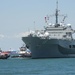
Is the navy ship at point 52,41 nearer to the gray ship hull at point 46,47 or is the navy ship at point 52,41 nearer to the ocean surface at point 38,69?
the gray ship hull at point 46,47

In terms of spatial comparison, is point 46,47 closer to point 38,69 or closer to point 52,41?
point 52,41

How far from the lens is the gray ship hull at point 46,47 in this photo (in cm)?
13475

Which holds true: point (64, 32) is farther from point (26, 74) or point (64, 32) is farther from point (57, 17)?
point (26, 74)

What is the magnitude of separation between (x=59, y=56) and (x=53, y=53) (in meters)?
3.06

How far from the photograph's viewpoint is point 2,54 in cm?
15650

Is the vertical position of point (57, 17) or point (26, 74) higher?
point (57, 17)

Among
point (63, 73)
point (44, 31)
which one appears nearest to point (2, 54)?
point (44, 31)

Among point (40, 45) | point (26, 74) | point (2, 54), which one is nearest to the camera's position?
point (26, 74)

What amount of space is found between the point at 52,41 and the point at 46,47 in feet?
7.47

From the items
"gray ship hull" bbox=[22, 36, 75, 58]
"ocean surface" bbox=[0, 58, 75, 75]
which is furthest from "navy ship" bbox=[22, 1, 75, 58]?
"ocean surface" bbox=[0, 58, 75, 75]

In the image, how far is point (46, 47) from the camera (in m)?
136

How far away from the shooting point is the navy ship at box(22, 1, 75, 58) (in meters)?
135

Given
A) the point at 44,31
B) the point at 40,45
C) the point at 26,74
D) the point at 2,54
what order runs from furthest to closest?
the point at 2,54 → the point at 44,31 → the point at 40,45 → the point at 26,74

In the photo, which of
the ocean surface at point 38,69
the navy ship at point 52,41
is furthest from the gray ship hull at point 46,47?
the ocean surface at point 38,69
